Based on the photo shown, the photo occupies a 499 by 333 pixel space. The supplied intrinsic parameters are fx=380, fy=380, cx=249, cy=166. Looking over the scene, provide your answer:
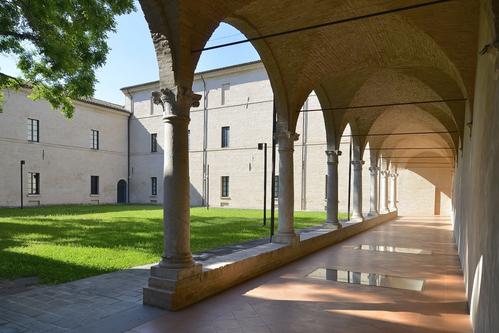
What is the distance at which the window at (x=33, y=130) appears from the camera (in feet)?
83.9

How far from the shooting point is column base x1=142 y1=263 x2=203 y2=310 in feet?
16.1

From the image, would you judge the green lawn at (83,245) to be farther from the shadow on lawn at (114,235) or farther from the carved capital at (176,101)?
the carved capital at (176,101)

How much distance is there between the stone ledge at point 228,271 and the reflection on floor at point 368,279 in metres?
0.83

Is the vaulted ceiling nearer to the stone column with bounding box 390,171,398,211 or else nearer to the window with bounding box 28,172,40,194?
the stone column with bounding box 390,171,398,211

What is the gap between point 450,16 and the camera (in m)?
5.95

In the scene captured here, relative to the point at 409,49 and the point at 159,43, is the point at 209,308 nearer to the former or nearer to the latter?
the point at 159,43

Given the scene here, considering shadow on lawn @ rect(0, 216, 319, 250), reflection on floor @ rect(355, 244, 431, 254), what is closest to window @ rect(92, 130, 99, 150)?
shadow on lawn @ rect(0, 216, 319, 250)

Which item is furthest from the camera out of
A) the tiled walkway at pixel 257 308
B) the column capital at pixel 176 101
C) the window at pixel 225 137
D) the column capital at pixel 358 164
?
the window at pixel 225 137

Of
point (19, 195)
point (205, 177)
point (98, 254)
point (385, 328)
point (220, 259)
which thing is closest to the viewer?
point (385, 328)

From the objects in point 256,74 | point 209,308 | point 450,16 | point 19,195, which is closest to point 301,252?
point 209,308

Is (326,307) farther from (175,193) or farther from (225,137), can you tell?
(225,137)

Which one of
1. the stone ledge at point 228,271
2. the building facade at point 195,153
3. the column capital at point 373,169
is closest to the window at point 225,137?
the building facade at point 195,153

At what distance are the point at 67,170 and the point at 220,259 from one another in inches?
977

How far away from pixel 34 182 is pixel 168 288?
24688 mm
